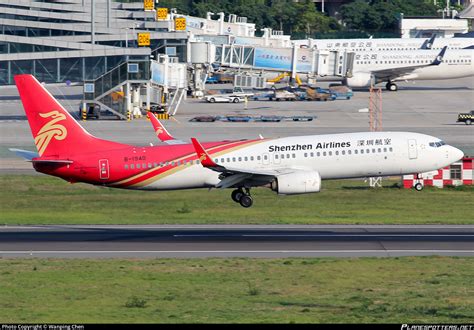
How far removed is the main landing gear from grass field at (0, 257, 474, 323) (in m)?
16.5

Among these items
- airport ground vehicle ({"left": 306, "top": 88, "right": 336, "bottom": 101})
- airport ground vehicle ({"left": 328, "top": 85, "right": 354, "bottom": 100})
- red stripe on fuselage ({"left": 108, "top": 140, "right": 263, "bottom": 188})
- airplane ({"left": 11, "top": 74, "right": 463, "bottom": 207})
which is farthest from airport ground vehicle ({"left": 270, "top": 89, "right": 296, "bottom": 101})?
red stripe on fuselage ({"left": 108, "top": 140, "right": 263, "bottom": 188})

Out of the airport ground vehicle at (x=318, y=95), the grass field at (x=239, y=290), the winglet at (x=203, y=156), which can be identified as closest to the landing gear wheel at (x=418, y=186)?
the winglet at (x=203, y=156)

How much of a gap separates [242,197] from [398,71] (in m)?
88.0

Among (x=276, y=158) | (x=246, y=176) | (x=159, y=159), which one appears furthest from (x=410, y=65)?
(x=159, y=159)

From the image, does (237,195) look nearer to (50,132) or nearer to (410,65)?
(50,132)

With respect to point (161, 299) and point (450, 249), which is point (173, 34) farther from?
point (161, 299)

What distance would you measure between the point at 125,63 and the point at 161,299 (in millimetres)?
81701

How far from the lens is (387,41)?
158m

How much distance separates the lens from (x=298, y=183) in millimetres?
57250

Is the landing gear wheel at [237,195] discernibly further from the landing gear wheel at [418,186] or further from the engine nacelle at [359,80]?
the engine nacelle at [359,80]

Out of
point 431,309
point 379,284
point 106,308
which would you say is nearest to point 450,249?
point 379,284

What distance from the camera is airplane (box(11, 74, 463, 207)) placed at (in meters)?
57.4

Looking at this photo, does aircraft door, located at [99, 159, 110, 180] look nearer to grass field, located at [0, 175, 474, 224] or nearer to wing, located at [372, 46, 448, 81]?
grass field, located at [0, 175, 474, 224]

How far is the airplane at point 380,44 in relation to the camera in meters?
155
